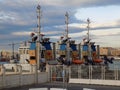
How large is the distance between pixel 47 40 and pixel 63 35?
7537mm

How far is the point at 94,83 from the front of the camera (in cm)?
4684

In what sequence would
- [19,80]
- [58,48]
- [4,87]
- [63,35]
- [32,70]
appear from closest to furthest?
[4,87] < [19,80] < [32,70] < [63,35] < [58,48]

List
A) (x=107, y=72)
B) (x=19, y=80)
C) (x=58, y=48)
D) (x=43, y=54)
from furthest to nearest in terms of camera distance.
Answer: (x=58, y=48) → (x=43, y=54) → (x=107, y=72) → (x=19, y=80)

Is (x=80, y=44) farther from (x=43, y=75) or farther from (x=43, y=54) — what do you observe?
(x=43, y=75)

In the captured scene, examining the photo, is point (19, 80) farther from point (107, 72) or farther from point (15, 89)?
point (107, 72)

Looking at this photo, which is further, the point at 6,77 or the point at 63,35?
the point at 63,35

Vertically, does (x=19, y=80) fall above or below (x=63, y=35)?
below

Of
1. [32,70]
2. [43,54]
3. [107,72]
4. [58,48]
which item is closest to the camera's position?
[32,70]

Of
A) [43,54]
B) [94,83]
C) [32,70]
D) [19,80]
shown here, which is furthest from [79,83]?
[43,54]

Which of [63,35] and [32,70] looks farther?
[63,35]

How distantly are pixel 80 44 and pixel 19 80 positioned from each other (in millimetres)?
47212

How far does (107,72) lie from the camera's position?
2053 inches

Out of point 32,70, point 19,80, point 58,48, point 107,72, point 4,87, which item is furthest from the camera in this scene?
point 58,48

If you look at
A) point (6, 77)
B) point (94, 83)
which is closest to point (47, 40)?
point (94, 83)
